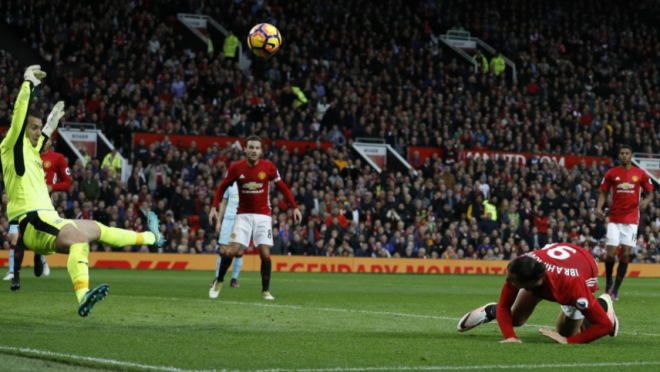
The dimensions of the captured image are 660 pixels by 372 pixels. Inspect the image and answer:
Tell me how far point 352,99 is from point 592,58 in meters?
14.0

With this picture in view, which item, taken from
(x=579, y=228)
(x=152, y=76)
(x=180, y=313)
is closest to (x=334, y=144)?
(x=152, y=76)

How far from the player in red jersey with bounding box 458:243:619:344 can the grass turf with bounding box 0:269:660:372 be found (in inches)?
7.6

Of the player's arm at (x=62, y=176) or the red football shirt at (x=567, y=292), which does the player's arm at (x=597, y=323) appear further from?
the player's arm at (x=62, y=176)

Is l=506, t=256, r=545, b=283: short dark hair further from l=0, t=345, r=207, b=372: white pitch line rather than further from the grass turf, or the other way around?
l=0, t=345, r=207, b=372: white pitch line

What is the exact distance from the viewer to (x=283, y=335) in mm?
9180

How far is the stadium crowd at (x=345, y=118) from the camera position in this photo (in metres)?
27.9

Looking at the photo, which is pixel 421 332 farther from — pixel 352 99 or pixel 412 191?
pixel 352 99

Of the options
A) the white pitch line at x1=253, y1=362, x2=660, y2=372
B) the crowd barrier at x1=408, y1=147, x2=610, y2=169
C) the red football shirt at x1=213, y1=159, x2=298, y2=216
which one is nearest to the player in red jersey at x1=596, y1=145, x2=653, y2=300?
the red football shirt at x1=213, y1=159, x2=298, y2=216

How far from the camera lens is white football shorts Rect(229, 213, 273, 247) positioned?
1492cm

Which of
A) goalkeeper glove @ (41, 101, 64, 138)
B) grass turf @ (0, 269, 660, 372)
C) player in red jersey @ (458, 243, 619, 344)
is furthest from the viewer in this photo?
goalkeeper glove @ (41, 101, 64, 138)

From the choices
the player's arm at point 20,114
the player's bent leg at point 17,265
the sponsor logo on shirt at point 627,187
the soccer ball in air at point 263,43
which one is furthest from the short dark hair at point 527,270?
the player's bent leg at point 17,265

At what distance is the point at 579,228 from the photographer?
104 feet

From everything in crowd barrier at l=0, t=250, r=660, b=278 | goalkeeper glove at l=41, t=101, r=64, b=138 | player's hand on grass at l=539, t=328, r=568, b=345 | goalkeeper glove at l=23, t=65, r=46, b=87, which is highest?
goalkeeper glove at l=23, t=65, r=46, b=87

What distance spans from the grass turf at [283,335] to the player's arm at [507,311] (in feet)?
0.56
